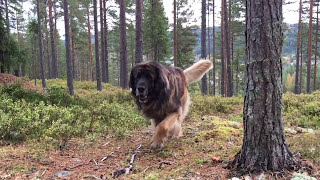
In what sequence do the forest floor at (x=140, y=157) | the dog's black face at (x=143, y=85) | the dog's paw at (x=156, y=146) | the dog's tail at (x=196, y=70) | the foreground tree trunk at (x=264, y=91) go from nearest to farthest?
the foreground tree trunk at (x=264, y=91) → the forest floor at (x=140, y=157) → the dog's black face at (x=143, y=85) → the dog's paw at (x=156, y=146) → the dog's tail at (x=196, y=70)

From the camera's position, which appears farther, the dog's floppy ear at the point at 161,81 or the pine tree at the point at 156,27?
the pine tree at the point at 156,27

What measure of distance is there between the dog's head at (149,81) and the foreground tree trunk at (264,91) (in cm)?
195

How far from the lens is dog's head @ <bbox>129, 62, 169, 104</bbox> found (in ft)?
15.5

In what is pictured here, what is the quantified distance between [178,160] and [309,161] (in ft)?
5.83

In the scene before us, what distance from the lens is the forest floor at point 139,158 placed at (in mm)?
3406

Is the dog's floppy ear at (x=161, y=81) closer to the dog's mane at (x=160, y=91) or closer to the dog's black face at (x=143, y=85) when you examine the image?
the dog's mane at (x=160, y=91)

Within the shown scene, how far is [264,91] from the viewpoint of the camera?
2996 millimetres

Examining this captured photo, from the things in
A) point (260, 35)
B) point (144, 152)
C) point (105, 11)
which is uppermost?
point (105, 11)

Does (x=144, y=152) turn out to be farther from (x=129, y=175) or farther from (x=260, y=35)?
(x=260, y=35)

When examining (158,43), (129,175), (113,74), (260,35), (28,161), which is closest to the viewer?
(260,35)

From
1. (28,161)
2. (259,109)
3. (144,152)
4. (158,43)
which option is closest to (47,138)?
(28,161)

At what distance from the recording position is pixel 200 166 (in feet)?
12.0

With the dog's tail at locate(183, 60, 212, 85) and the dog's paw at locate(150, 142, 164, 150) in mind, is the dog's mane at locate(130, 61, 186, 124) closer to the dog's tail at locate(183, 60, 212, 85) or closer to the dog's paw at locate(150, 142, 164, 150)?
the dog's paw at locate(150, 142, 164, 150)

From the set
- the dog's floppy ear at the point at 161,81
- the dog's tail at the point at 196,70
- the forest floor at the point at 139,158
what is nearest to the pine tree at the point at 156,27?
the dog's tail at the point at 196,70
